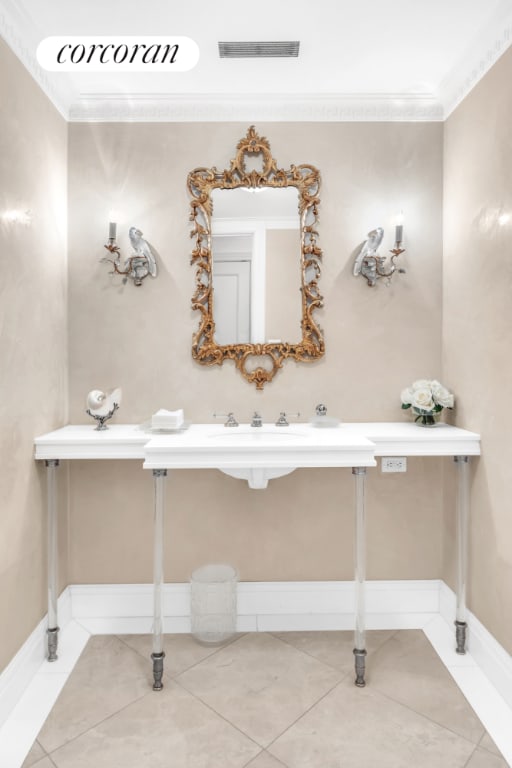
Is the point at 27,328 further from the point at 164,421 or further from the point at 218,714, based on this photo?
the point at 218,714

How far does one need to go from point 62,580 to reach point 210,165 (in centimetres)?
216

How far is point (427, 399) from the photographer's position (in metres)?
2.33

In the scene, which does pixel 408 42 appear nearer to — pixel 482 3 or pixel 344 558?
pixel 482 3

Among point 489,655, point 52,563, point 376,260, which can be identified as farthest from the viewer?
point 376,260

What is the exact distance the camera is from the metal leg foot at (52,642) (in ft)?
7.15

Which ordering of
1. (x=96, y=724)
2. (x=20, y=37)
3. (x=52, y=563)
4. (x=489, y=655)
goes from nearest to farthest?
1. (x=96, y=724)
2. (x=20, y=37)
3. (x=489, y=655)
4. (x=52, y=563)

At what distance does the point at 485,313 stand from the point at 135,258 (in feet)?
5.29

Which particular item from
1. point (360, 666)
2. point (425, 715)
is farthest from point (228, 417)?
point (425, 715)

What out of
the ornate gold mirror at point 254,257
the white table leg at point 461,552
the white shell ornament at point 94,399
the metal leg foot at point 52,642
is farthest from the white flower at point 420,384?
the metal leg foot at point 52,642

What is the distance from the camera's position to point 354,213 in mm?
2541

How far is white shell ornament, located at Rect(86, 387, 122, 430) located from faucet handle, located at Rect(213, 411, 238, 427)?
49 centimetres

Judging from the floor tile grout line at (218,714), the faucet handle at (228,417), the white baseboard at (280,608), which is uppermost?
the faucet handle at (228,417)

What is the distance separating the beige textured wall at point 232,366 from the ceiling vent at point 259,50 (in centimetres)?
37

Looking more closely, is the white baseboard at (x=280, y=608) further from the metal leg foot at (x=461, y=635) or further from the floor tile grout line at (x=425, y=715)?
the floor tile grout line at (x=425, y=715)
